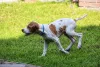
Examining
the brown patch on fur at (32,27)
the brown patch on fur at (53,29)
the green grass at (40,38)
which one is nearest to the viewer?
the brown patch on fur at (32,27)

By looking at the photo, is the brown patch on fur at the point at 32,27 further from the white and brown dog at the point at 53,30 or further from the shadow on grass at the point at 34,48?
the shadow on grass at the point at 34,48

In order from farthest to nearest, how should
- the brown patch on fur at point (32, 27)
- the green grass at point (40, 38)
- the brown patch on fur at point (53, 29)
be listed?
the brown patch on fur at point (53, 29) → the green grass at point (40, 38) → the brown patch on fur at point (32, 27)

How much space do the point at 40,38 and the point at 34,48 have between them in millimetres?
1320

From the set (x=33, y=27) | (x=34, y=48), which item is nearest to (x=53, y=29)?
(x=33, y=27)

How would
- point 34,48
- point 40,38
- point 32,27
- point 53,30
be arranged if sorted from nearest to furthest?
point 32,27
point 53,30
point 34,48
point 40,38

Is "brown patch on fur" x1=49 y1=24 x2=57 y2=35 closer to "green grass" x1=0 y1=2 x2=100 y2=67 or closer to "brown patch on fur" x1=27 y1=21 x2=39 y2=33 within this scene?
"brown patch on fur" x1=27 y1=21 x2=39 y2=33

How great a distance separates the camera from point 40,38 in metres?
10.6

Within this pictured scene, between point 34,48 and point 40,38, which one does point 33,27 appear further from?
point 40,38

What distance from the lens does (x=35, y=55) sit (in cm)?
845

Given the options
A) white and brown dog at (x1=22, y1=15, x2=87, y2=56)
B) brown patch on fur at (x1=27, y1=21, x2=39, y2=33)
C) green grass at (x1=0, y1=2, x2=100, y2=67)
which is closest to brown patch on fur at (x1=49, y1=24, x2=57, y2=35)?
white and brown dog at (x1=22, y1=15, x2=87, y2=56)

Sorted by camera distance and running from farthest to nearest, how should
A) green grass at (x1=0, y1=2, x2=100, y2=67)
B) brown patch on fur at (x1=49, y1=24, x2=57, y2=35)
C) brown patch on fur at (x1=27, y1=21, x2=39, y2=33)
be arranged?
brown patch on fur at (x1=49, y1=24, x2=57, y2=35) < green grass at (x1=0, y1=2, x2=100, y2=67) < brown patch on fur at (x1=27, y1=21, x2=39, y2=33)

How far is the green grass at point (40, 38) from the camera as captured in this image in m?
7.94

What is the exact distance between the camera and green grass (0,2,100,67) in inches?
313

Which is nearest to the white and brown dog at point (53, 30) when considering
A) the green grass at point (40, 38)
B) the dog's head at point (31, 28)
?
the dog's head at point (31, 28)
